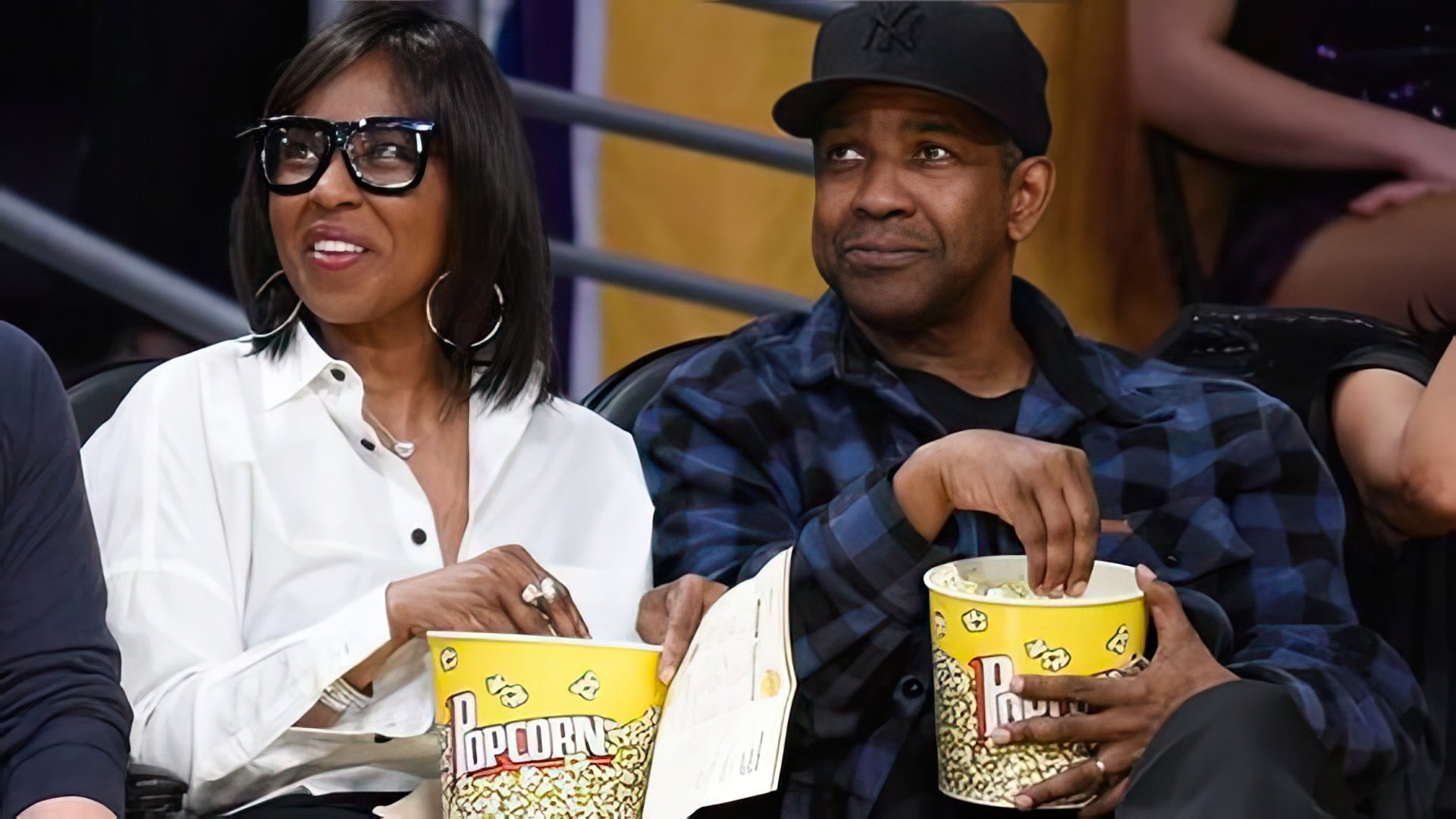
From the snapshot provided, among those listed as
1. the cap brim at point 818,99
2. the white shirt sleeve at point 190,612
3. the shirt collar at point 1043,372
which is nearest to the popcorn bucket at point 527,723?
the white shirt sleeve at point 190,612

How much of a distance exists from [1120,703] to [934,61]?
0.81 meters

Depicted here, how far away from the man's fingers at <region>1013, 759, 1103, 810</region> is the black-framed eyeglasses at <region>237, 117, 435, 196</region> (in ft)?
2.91

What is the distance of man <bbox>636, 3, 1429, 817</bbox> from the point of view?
1.67m

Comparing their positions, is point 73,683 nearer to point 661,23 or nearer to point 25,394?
point 25,394

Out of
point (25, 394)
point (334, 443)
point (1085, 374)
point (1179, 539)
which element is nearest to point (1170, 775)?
point (1179, 539)

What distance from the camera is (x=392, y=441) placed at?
5.94 feet

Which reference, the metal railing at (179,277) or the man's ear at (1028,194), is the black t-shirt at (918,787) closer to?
the man's ear at (1028,194)

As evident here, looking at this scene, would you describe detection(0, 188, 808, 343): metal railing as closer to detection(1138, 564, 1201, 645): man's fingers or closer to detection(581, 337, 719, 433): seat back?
detection(581, 337, 719, 433): seat back

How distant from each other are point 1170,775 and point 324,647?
0.79m

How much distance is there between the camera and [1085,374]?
2.02 m

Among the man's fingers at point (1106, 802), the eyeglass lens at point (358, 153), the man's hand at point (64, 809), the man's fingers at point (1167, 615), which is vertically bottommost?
the man's fingers at point (1106, 802)

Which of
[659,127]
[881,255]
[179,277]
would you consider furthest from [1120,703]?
[179,277]

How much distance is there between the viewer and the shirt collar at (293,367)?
1729 mm

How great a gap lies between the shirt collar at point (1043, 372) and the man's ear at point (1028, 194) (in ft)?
0.43
